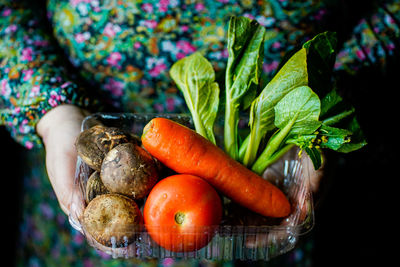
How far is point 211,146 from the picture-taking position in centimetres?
65

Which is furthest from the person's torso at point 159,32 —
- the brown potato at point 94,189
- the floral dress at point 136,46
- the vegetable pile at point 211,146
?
the brown potato at point 94,189

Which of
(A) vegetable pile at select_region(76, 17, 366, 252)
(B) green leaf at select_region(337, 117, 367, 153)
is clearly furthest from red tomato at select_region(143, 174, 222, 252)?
(B) green leaf at select_region(337, 117, 367, 153)

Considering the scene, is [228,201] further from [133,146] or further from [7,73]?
[7,73]

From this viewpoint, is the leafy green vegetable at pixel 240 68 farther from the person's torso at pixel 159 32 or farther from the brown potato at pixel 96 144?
the brown potato at pixel 96 144

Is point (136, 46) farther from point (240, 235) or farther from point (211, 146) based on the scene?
point (240, 235)

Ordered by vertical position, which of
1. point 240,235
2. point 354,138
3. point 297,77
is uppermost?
point 297,77

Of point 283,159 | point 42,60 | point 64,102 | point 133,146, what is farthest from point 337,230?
point 42,60

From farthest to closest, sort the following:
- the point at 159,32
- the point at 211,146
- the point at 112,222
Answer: the point at 159,32 → the point at 211,146 → the point at 112,222

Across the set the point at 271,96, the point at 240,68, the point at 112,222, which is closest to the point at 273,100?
the point at 271,96

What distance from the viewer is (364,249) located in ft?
3.39

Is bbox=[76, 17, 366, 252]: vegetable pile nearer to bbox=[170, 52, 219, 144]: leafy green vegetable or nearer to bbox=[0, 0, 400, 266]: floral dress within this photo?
bbox=[170, 52, 219, 144]: leafy green vegetable

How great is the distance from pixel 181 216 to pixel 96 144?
0.69 feet

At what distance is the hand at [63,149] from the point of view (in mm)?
650

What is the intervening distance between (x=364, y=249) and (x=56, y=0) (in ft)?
3.73
